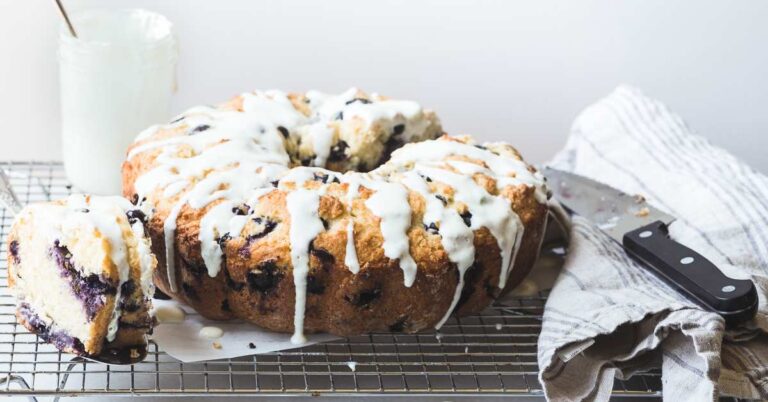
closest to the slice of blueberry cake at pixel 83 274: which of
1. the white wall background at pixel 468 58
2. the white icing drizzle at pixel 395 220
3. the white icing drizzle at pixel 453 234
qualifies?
the white icing drizzle at pixel 395 220

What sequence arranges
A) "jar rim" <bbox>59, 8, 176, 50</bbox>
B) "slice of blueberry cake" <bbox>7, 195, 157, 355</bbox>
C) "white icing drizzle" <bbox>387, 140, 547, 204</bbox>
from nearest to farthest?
"slice of blueberry cake" <bbox>7, 195, 157, 355</bbox>, "white icing drizzle" <bbox>387, 140, 547, 204</bbox>, "jar rim" <bbox>59, 8, 176, 50</bbox>

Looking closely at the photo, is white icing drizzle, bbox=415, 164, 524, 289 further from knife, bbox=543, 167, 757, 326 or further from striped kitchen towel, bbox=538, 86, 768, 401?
knife, bbox=543, 167, 757, 326

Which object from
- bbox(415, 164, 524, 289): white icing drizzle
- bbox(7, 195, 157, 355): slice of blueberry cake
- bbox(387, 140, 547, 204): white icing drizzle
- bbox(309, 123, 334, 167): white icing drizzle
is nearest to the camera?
bbox(7, 195, 157, 355): slice of blueberry cake

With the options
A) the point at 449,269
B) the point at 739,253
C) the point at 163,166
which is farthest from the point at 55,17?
the point at 739,253

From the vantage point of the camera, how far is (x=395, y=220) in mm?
2027

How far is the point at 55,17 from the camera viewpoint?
295cm

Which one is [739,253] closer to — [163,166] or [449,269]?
[449,269]

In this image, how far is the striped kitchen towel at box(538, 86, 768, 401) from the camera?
1.95 metres

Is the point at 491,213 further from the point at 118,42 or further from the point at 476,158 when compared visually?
the point at 118,42

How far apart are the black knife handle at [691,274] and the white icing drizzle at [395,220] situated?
53 centimetres

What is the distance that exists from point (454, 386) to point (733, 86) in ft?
5.59

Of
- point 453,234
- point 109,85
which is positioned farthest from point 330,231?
point 109,85

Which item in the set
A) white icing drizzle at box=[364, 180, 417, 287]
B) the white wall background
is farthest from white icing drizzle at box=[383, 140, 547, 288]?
the white wall background

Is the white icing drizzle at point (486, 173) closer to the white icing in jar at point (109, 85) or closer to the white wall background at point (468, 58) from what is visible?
the white icing in jar at point (109, 85)
